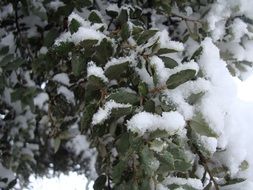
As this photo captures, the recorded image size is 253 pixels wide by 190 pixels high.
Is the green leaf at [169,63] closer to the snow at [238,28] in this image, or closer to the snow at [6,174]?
the snow at [238,28]

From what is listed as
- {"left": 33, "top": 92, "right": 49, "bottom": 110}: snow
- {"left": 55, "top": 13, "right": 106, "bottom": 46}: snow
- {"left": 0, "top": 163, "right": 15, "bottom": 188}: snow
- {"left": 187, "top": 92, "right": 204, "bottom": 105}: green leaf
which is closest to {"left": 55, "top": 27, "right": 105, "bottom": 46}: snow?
{"left": 55, "top": 13, "right": 106, "bottom": 46}: snow

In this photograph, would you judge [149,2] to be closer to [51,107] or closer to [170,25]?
[170,25]

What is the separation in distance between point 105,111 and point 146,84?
10 centimetres

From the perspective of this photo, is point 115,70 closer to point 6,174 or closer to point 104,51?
point 104,51

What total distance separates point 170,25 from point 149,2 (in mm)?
155

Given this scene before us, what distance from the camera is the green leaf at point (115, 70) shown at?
3.05 ft

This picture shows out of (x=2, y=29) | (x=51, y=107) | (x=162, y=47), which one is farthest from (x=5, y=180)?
(x=162, y=47)

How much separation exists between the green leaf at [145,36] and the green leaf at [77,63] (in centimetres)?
13

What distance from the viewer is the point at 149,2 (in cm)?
167

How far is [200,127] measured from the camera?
33.9 inches

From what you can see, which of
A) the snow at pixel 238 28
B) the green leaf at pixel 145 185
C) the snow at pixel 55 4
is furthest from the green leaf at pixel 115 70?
the snow at pixel 238 28

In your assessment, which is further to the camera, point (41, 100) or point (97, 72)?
point (41, 100)

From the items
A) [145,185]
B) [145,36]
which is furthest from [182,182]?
[145,36]

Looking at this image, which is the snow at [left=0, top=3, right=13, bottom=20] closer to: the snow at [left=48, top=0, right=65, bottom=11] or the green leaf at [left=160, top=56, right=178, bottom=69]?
the snow at [left=48, top=0, right=65, bottom=11]
